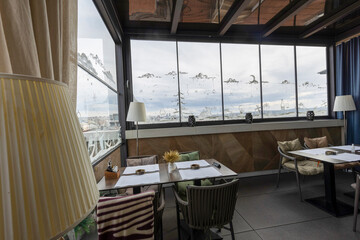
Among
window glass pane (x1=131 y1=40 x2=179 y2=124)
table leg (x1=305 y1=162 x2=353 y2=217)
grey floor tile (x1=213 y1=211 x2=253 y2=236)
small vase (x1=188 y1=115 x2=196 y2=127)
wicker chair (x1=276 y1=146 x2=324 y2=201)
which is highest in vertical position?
window glass pane (x1=131 y1=40 x2=179 y2=124)

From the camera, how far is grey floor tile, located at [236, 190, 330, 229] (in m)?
2.58

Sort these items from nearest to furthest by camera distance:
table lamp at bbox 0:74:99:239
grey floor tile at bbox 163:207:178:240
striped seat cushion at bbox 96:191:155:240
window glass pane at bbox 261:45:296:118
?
table lamp at bbox 0:74:99:239
striped seat cushion at bbox 96:191:155:240
grey floor tile at bbox 163:207:178:240
window glass pane at bbox 261:45:296:118

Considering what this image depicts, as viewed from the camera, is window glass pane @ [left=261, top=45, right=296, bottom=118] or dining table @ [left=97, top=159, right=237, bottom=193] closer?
dining table @ [left=97, top=159, right=237, bottom=193]

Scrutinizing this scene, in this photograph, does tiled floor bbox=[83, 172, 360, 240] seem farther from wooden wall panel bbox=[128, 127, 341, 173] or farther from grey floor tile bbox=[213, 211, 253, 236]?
wooden wall panel bbox=[128, 127, 341, 173]

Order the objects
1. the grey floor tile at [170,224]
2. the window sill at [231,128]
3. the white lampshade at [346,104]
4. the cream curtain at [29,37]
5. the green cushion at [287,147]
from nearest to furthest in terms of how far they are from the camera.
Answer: the cream curtain at [29,37] < the grey floor tile at [170,224] < the green cushion at [287,147] < the window sill at [231,128] < the white lampshade at [346,104]

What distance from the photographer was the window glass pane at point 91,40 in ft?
6.44

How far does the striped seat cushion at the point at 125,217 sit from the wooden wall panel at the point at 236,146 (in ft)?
8.32

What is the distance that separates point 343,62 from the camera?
4617 millimetres

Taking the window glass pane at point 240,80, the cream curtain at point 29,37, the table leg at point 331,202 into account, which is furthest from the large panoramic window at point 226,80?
the cream curtain at point 29,37

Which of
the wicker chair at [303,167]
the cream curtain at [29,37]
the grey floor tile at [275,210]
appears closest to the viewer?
the cream curtain at [29,37]

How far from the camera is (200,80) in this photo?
14.3 ft

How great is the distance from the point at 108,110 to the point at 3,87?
275 cm

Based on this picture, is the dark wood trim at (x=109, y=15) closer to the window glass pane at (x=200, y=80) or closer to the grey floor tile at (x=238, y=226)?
the window glass pane at (x=200, y=80)

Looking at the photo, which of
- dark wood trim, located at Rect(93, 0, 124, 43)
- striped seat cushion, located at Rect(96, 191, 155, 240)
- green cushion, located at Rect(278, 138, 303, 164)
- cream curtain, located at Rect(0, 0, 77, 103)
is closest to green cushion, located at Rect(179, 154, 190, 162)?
striped seat cushion, located at Rect(96, 191, 155, 240)
